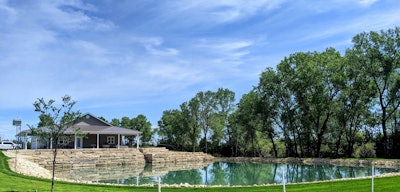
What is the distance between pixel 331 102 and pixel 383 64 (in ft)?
22.1

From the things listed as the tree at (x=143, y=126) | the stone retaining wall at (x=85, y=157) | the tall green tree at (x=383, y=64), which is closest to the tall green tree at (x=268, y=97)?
the tall green tree at (x=383, y=64)

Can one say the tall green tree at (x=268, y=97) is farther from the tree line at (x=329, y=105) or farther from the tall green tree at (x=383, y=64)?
the tall green tree at (x=383, y=64)

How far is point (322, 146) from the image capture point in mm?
45250

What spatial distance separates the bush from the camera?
1629 inches

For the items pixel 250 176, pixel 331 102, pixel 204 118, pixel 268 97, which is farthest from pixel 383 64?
pixel 204 118

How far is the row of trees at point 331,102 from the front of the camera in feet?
123

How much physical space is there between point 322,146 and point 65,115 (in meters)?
39.2

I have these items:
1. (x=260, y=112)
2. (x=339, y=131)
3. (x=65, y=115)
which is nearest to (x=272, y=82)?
(x=260, y=112)

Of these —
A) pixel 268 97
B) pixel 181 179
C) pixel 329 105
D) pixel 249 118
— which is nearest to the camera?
pixel 181 179

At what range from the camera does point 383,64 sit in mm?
36406

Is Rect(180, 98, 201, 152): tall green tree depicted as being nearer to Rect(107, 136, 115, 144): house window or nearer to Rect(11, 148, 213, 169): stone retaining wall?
Rect(11, 148, 213, 169): stone retaining wall

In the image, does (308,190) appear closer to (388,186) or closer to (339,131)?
(388,186)

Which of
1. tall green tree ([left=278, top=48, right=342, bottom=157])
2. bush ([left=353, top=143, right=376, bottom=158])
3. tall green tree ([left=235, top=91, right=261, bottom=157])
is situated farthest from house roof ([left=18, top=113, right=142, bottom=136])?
bush ([left=353, top=143, right=376, bottom=158])

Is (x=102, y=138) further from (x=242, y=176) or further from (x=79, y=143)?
(x=242, y=176)
